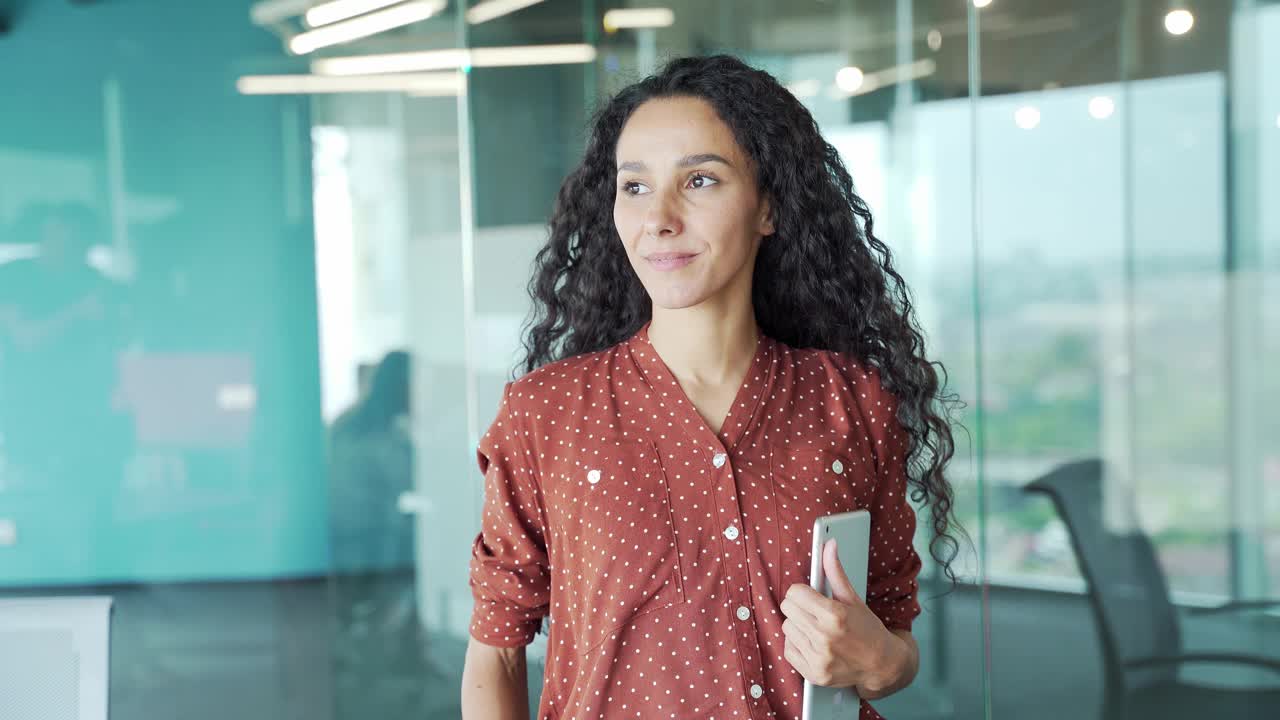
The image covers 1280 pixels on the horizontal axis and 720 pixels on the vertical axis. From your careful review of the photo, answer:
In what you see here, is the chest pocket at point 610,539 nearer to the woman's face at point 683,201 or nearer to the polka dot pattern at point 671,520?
the polka dot pattern at point 671,520

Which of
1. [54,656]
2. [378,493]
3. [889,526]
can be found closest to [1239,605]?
[889,526]

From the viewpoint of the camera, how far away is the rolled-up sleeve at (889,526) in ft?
4.51

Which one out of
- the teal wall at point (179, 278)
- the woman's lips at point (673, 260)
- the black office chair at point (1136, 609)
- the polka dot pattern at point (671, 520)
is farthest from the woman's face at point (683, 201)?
the teal wall at point (179, 278)

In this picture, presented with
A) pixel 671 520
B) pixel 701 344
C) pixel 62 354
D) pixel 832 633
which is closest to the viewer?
pixel 832 633

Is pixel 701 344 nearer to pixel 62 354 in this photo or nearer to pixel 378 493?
pixel 378 493

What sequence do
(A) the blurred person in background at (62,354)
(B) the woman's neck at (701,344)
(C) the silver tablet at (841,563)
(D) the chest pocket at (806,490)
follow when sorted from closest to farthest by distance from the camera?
(C) the silver tablet at (841,563)
(D) the chest pocket at (806,490)
(B) the woman's neck at (701,344)
(A) the blurred person in background at (62,354)

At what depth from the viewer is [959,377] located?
2.96 meters

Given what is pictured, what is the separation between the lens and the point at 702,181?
131cm

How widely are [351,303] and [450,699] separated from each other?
127cm

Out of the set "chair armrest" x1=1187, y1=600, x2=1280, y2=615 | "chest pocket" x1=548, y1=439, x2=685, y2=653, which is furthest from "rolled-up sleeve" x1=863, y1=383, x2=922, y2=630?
"chair armrest" x1=1187, y1=600, x2=1280, y2=615

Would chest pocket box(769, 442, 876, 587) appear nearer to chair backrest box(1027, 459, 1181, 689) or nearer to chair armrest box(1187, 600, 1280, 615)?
chair backrest box(1027, 459, 1181, 689)

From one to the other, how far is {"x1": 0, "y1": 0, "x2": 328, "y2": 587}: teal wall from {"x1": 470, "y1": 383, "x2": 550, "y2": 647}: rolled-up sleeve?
4.23 meters

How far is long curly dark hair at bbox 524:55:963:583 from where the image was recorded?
53.7 inches

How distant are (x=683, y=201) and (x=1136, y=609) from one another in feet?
7.36
